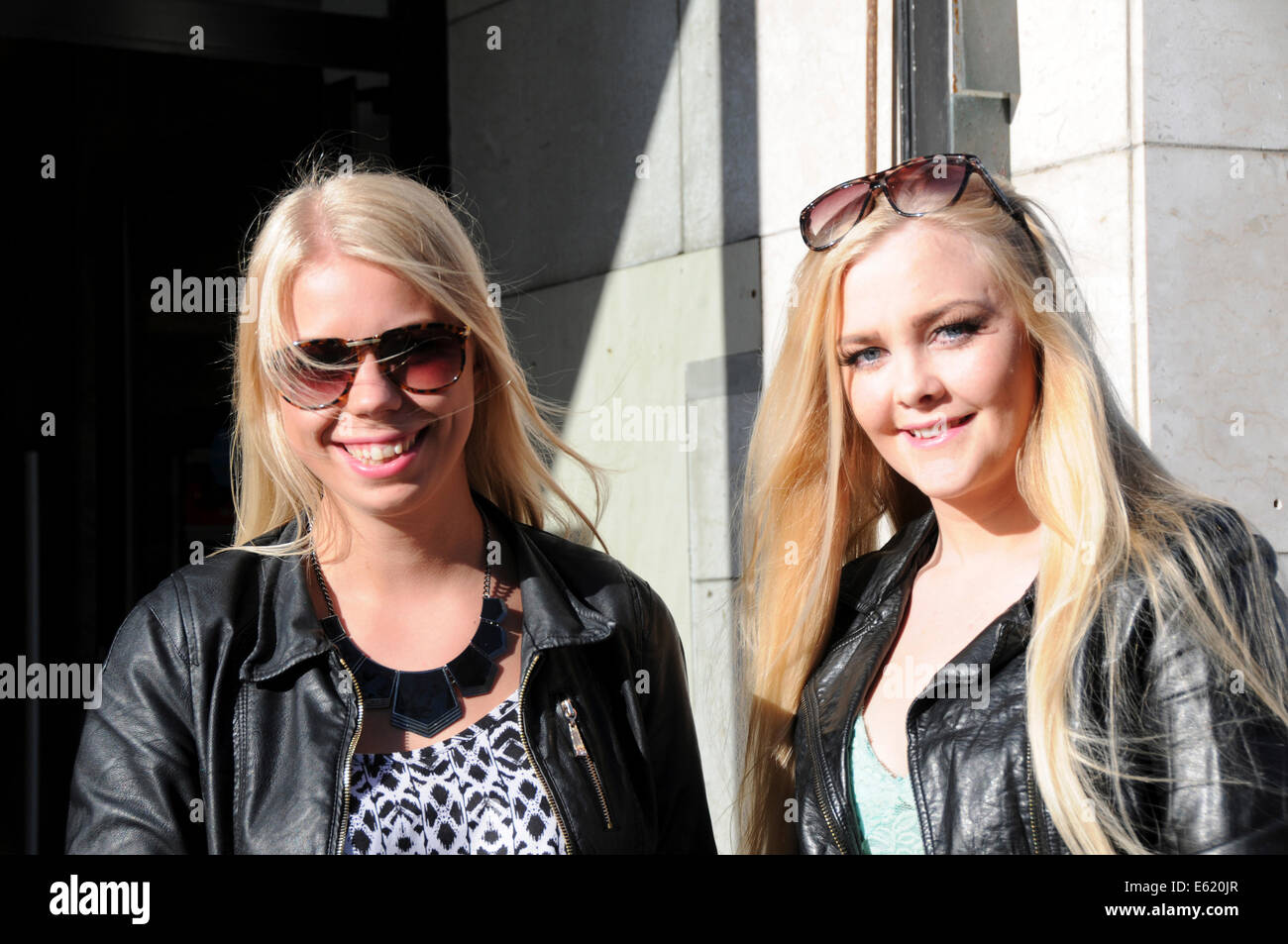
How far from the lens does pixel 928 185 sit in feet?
7.86

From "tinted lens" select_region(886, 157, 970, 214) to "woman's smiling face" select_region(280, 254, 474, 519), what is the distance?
31.6 inches

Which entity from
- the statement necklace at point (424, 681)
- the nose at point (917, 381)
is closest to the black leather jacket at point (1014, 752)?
the nose at point (917, 381)

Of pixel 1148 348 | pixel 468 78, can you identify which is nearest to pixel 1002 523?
pixel 1148 348

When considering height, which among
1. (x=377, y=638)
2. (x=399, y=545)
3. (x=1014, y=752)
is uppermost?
(x=399, y=545)

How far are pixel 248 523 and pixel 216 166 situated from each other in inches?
139

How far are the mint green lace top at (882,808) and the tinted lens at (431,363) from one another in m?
0.90

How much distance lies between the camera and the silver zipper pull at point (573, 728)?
222cm

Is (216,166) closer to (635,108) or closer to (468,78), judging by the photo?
(468,78)

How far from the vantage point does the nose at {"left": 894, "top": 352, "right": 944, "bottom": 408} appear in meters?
2.26

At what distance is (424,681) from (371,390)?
0.46m

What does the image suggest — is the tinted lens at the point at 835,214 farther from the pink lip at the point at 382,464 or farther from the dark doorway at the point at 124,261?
Answer: the dark doorway at the point at 124,261

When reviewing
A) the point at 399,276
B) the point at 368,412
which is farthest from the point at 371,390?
the point at 399,276

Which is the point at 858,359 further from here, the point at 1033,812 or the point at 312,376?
the point at 312,376

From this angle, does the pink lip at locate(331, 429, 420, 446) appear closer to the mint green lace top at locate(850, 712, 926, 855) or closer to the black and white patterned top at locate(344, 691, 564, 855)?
the black and white patterned top at locate(344, 691, 564, 855)
